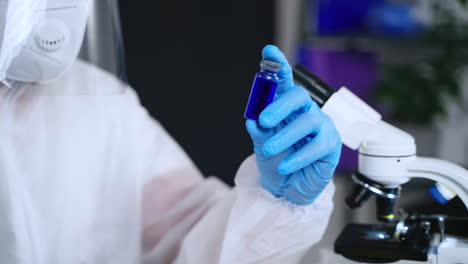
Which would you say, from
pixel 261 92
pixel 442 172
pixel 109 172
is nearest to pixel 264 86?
pixel 261 92

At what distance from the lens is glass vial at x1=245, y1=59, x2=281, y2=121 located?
63 cm

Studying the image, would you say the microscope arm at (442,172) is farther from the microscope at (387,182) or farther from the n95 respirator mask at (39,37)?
the n95 respirator mask at (39,37)

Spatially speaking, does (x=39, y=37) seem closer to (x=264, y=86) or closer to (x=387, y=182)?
(x=264, y=86)

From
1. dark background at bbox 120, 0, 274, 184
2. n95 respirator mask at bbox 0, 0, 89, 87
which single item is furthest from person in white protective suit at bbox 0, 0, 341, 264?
dark background at bbox 120, 0, 274, 184

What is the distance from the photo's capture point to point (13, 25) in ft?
2.35

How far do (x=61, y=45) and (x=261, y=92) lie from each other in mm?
334

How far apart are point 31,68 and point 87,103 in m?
0.21

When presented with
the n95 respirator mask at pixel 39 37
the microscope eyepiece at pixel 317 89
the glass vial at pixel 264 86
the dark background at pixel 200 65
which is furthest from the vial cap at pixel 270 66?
the dark background at pixel 200 65

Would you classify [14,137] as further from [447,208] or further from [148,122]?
[447,208]

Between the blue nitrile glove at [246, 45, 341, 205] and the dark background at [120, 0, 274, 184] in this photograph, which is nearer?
the blue nitrile glove at [246, 45, 341, 205]

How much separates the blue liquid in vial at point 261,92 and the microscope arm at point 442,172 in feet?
0.68

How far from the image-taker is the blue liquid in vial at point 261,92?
2.07ft

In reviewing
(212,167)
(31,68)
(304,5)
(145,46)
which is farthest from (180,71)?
(31,68)

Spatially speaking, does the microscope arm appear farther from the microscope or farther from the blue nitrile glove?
the blue nitrile glove
